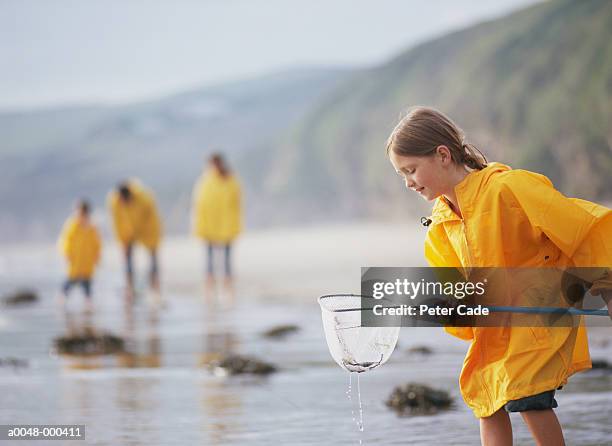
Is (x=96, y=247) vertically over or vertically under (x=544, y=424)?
over

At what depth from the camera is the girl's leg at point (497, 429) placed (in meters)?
4.61

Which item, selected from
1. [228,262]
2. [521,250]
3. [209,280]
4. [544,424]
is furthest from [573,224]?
[228,262]

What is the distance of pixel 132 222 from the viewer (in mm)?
18141

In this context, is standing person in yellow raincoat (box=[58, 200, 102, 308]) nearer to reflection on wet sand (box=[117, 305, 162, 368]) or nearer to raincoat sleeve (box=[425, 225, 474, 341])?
reflection on wet sand (box=[117, 305, 162, 368])

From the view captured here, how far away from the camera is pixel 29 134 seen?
10081 cm

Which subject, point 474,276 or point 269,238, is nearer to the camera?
point 474,276

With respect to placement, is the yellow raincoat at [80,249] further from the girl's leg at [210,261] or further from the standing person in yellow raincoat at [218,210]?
the girl's leg at [210,261]

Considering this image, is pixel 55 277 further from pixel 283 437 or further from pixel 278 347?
pixel 283 437

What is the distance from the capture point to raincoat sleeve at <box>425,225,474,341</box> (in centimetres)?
477

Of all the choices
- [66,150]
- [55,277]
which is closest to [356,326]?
[55,277]

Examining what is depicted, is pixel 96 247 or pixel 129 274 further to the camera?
pixel 96 247

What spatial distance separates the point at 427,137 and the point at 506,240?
1.56 ft

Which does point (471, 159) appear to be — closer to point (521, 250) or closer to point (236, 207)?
point (521, 250)

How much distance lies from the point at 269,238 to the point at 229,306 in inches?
1057
